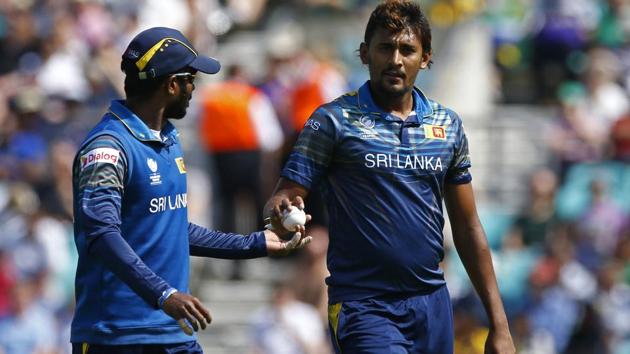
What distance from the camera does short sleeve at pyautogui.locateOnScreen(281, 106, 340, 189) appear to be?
696 cm

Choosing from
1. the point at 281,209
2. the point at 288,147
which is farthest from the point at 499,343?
the point at 288,147

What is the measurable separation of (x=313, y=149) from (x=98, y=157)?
1045mm

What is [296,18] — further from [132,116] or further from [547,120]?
[132,116]

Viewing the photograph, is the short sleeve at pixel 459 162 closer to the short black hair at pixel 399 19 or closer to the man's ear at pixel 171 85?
the short black hair at pixel 399 19

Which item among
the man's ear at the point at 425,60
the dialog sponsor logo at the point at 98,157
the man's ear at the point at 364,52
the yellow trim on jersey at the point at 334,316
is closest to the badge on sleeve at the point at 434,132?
the man's ear at the point at 425,60

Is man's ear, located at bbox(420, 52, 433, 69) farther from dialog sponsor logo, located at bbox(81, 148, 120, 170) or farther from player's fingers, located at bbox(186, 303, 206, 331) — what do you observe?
player's fingers, located at bbox(186, 303, 206, 331)

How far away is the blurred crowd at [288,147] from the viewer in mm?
14109

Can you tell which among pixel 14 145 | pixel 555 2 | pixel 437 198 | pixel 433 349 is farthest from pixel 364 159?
pixel 555 2

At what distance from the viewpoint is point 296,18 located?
18.0 metres

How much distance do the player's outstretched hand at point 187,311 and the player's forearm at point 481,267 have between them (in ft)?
5.48

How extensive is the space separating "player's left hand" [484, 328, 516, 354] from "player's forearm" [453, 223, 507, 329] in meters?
0.03

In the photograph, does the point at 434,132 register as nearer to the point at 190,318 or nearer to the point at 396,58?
the point at 396,58

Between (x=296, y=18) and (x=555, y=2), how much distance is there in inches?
123

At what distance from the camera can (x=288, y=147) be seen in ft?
46.6
